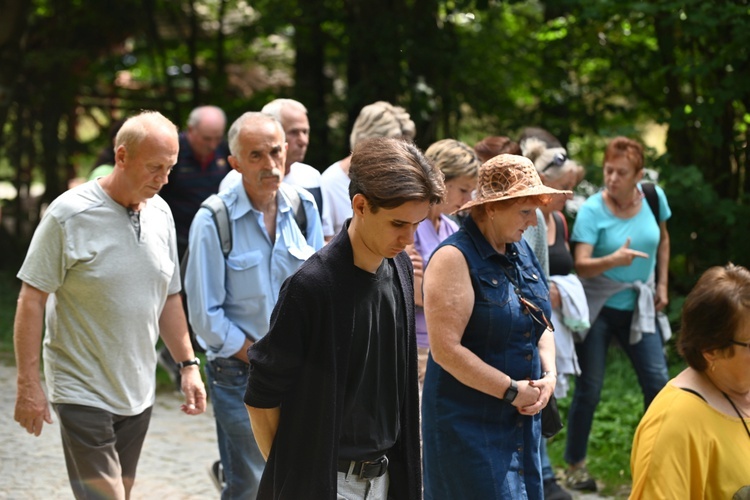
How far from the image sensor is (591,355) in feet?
21.4

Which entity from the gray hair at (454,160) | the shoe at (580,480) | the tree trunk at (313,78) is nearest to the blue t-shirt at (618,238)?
the shoe at (580,480)

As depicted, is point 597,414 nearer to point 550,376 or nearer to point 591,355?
point 591,355

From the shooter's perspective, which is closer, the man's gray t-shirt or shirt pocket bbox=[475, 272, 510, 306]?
shirt pocket bbox=[475, 272, 510, 306]

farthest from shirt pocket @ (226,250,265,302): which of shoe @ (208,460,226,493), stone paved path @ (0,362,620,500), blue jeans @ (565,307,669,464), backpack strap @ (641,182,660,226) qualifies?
backpack strap @ (641,182,660,226)

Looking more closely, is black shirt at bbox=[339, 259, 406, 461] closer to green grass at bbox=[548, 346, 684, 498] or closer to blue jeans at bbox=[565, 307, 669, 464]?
blue jeans at bbox=[565, 307, 669, 464]

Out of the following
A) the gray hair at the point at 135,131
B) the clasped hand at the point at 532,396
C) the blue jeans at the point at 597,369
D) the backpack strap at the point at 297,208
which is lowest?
the blue jeans at the point at 597,369

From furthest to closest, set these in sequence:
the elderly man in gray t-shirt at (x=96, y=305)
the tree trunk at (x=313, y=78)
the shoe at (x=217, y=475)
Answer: the tree trunk at (x=313, y=78), the shoe at (x=217, y=475), the elderly man in gray t-shirt at (x=96, y=305)

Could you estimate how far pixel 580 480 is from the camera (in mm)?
6477

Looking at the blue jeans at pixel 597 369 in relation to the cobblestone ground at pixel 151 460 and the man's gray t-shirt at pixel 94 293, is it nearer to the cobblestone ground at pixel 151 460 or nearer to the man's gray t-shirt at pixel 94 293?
the cobblestone ground at pixel 151 460

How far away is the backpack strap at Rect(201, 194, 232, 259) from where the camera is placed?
4.73 meters

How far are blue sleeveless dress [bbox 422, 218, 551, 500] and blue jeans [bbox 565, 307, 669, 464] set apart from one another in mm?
2539

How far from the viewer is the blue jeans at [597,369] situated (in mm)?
6484

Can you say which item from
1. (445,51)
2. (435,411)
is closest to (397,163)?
(435,411)

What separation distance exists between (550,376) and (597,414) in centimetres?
386
